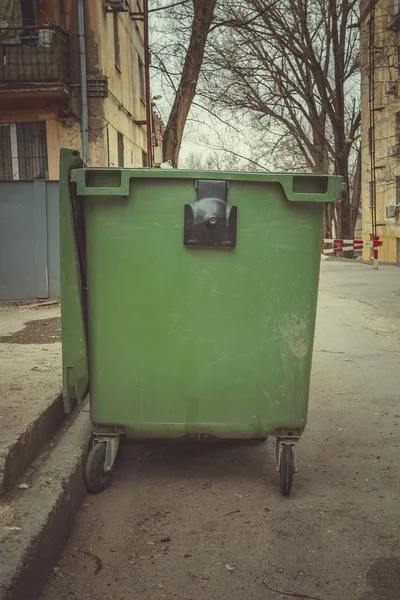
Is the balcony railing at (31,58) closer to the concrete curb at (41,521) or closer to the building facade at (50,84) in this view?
the building facade at (50,84)

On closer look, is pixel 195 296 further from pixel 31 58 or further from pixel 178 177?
pixel 31 58

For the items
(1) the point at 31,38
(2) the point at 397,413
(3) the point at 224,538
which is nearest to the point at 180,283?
(3) the point at 224,538

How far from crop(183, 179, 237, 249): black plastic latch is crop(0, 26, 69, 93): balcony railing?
10.6 meters

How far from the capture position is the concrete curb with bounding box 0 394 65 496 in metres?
3.00

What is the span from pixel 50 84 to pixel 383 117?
17.2 meters

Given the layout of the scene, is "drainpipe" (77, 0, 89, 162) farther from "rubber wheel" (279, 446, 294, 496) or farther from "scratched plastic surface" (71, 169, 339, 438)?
"rubber wheel" (279, 446, 294, 496)

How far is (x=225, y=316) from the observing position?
3.23 metres

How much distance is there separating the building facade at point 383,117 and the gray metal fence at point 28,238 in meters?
17.4

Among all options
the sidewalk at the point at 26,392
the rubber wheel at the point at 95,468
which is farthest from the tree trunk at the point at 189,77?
the rubber wheel at the point at 95,468

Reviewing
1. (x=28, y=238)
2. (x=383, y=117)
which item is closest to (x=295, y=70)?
(x=383, y=117)

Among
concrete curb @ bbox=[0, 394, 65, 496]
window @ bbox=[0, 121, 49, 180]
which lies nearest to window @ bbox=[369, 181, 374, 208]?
window @ bbox=[0, 121, 49, 180]

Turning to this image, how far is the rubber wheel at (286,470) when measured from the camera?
3.29 metres

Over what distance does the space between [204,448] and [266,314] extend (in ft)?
3.94

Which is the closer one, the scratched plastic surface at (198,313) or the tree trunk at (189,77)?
the scratched plastic surface at (198,313)
